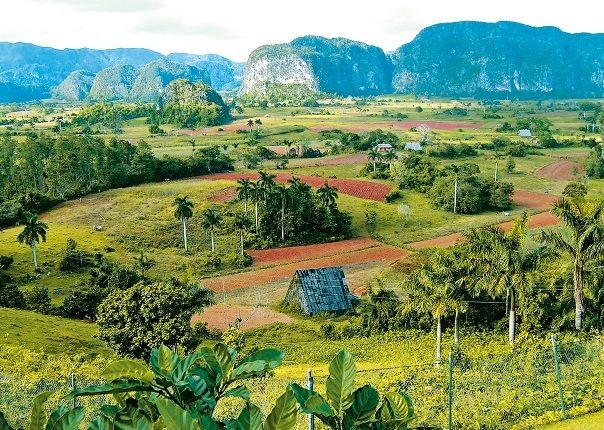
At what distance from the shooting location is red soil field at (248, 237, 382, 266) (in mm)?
47812

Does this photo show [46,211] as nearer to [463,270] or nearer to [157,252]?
[157,252]

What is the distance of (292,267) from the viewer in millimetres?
46062

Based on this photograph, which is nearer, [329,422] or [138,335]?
[329,422]

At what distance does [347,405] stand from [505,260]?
21.9 m

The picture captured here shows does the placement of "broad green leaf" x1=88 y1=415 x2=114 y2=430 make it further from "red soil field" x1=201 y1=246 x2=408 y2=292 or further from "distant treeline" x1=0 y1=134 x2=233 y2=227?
"distant treeline" x1=0 y1=134 x2=233 y2=227

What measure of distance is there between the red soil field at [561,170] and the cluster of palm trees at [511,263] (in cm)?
5303

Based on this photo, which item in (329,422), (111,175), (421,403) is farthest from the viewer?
(111,175)

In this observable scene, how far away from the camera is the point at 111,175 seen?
6788cm

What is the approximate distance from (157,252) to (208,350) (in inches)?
Result: 1842

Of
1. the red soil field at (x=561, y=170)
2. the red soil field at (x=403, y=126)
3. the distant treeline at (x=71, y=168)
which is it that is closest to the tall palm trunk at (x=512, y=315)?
the distant treeline at (x=71, y=168)

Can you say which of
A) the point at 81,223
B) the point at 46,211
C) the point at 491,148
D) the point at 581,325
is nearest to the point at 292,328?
the point at 581,325

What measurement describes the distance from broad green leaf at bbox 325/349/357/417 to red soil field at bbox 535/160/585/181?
76215 millimetres

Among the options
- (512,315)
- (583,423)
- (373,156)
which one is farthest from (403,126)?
(583,423)

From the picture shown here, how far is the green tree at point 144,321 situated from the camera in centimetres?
2420
